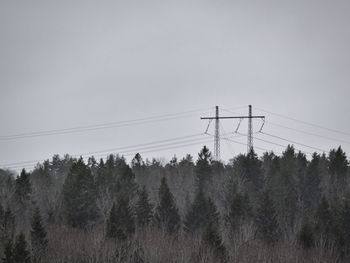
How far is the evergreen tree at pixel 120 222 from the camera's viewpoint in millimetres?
40625

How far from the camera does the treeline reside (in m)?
30.6

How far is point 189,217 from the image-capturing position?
60.6m

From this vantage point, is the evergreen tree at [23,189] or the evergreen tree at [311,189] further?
the evergreen tree at [311,189]

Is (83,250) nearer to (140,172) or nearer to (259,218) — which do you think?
(259,218)

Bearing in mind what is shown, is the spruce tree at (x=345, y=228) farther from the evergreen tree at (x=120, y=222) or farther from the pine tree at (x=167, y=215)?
the evergreen tree at (x=120, y=222)

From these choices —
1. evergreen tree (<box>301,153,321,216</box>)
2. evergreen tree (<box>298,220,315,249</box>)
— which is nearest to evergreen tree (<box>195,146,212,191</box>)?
evergreen tree (<box>301,153,321,216</box>)

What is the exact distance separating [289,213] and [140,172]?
192 ft

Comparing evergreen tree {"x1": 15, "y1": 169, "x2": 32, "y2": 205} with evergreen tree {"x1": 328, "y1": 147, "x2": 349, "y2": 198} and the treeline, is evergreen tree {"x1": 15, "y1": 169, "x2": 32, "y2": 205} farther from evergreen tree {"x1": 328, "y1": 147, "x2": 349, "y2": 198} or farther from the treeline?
evergreen tree {"x1": 328, "y1": 147, "x2": 349, "y2": 198}

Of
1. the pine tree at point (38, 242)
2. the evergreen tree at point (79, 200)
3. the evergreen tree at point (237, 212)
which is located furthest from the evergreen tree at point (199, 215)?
the pine tree at point (38, 242)

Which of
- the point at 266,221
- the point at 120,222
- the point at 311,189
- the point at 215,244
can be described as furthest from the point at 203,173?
the point at 215,244

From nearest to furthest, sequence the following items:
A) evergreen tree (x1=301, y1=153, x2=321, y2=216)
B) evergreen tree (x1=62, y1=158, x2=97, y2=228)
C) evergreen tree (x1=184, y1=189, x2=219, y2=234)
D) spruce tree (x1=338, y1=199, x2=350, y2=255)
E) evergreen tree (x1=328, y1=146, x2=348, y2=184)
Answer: spruce tree (x1=338, y1=199, x2=350, y2=255)
evergreen tree (x1=62, y1=158, x2=97, y2=228)
evergreen tree (x1=184, y1=189, x2=219, y2=234)
evergreen tree (x1=301, y1=153, x2=321, y2=216)
evergreen tree (x1=328, y1=146, x2=348, y2=184)

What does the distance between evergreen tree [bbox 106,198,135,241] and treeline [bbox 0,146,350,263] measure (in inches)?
5.5

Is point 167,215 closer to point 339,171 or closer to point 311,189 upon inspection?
point 311,189

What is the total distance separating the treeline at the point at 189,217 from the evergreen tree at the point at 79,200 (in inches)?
5.6
